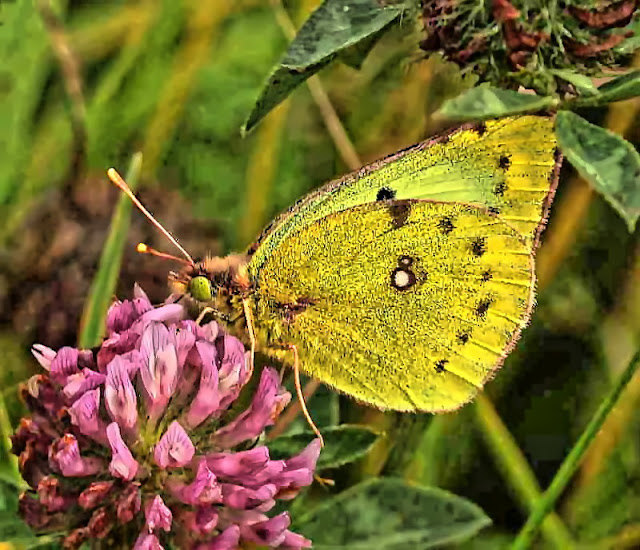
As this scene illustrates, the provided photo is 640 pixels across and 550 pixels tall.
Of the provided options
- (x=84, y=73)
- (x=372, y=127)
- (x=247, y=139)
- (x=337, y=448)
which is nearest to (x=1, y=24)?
(x=84, y=73)

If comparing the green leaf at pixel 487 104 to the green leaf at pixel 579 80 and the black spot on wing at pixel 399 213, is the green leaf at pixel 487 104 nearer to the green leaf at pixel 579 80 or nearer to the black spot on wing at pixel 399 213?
the green leaf at pixel 579 80

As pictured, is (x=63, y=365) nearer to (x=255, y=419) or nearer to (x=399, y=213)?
(x=255, y=419)

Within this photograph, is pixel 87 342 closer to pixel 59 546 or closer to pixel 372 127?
pixel 59 546

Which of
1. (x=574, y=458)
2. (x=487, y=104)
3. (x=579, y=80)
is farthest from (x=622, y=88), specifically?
(x=574, y=458)

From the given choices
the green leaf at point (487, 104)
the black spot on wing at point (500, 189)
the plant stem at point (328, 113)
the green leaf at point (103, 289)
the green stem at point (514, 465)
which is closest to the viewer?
the green leaf at point (487, 104)

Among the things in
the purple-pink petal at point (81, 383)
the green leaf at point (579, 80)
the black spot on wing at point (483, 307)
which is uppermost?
the green leaf at point (579, 80)

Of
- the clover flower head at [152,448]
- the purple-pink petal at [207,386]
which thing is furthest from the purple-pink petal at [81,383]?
the purple-pink petal at [207,386]
